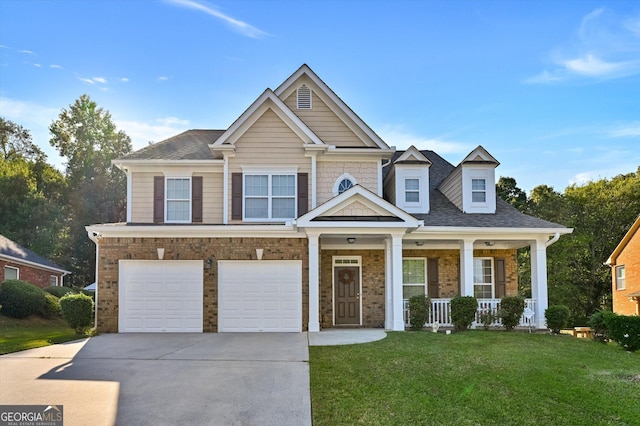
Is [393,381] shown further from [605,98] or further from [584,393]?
[605,98]

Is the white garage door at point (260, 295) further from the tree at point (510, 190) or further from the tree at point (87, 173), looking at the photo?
the tree at point (510, 190)

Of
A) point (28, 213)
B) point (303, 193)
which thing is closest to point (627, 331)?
point (303, 193)

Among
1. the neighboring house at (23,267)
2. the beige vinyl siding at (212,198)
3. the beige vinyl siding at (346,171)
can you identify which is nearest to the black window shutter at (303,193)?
the beige vinyl siding at (346,171)

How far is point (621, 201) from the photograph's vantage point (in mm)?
31812

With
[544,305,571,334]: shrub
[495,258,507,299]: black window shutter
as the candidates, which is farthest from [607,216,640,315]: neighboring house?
[544,305,571,334]: shrub

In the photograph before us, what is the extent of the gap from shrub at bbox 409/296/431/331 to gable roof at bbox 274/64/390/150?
5.23 metres

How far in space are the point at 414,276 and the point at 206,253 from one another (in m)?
7.20

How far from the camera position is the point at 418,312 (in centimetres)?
1532

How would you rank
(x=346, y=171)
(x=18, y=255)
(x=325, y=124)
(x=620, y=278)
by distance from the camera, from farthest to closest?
(x=620, y=278) → (x=18, y=255) → (x=325, y=124) → (x=346, y=171)

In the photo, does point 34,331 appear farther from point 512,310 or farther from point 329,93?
point 512,310

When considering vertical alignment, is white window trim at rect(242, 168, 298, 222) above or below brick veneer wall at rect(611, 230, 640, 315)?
above

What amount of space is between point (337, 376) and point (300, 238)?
23.7ft

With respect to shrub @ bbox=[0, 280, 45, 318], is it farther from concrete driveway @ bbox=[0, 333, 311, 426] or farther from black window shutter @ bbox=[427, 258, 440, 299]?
black window shutter @ bbox=[427, 258, 440, 299]

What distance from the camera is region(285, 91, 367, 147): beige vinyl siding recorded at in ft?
57.8
